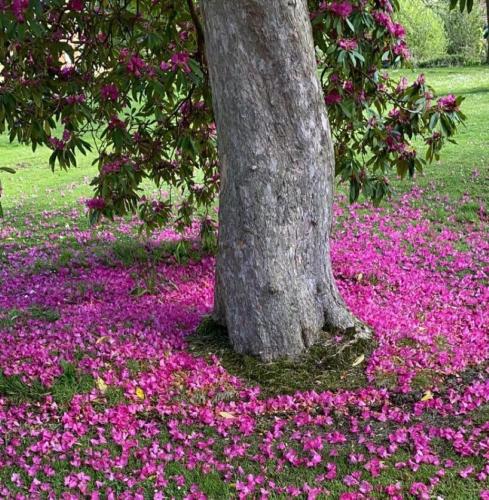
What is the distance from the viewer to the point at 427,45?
144 ft

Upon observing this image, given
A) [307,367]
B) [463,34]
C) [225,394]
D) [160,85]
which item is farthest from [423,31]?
[225,394]

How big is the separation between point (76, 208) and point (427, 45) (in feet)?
124

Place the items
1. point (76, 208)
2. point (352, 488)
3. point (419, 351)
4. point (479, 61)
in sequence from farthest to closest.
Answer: point (479, 61), point (76, 208), point (419, 351), point (352, 488)

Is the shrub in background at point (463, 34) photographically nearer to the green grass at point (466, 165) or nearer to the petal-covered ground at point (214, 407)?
the green grass at point (466, 165)

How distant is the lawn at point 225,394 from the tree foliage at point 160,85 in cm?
121

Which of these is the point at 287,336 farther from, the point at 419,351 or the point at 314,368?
the point at 419,351

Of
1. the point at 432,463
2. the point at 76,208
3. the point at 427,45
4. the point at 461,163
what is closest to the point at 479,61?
the point at 427,45

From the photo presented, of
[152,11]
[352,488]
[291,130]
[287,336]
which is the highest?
[152,11]

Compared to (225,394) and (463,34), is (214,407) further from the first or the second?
(463,34)

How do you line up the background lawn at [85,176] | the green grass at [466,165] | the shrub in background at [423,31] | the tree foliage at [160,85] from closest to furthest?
the tree foliage at [160,85], the green grass at [466,165], the background lawn at [85,176], the shrub in background at [423,31]

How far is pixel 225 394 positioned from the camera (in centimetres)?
465

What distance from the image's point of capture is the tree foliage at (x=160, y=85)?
5.08 meters

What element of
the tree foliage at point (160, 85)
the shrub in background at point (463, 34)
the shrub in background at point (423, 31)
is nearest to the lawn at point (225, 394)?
the tree foliage at point (160, 85)

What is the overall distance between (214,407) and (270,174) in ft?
5.59
